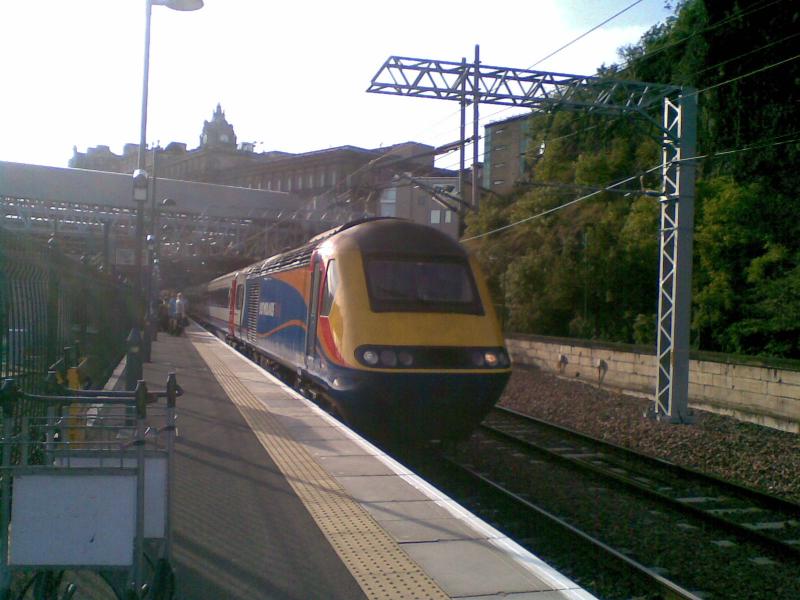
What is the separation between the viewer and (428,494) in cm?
730

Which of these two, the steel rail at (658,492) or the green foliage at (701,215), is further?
the green foliage at (701,215)

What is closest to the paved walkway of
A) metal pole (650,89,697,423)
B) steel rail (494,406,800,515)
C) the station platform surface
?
the station platform surface

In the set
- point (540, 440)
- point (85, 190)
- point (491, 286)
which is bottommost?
point (540, 440)

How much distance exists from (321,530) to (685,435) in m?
9.13

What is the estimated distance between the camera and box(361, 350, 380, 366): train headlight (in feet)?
33.1

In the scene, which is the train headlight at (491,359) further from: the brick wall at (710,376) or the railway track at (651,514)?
the brick wall at (710,376)

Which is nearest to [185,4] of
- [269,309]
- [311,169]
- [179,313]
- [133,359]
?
A: [133,359]

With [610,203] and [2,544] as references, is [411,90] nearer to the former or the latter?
[610,203]

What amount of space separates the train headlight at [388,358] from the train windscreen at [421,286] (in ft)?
1.92

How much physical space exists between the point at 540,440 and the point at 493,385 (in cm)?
362

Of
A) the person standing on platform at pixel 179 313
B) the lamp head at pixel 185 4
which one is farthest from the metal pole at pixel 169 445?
the person standing on platform at pixel 179 313

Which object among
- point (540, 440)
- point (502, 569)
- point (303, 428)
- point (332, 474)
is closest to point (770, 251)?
point (540, 440)

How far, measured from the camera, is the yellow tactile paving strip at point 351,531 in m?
5.03

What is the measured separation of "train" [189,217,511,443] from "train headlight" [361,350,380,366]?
0.04 feet
